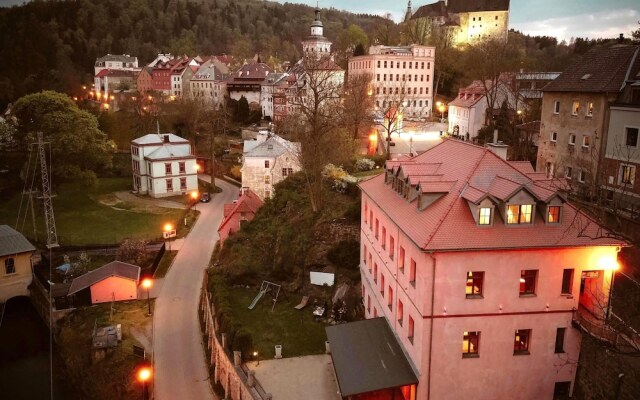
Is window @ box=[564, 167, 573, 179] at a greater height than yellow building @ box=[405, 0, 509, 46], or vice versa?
yellow building @ box=[405, 0, 509, 46]

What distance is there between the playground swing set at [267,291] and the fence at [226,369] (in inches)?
98.1

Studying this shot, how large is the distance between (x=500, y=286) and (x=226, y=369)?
13761 mm

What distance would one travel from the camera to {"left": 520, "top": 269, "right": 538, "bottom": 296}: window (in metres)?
18.6

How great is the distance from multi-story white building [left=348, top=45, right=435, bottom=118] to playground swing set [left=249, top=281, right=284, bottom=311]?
50628 millimetres

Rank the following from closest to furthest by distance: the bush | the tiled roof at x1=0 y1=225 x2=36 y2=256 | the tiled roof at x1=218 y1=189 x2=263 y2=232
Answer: the bush
the tiled roof at x1=0 y1=225 x2=36 y2=256
the tiled roof at x1=218 y1=189 x2=263 y2=232

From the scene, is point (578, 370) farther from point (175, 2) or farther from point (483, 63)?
point (175, 2)

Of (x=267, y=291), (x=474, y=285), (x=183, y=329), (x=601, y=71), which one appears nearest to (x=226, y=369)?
(x=183, y=329)

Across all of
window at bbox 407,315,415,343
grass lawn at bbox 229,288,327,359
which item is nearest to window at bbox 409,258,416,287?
window at bbox 407,315,415,343

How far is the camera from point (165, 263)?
134 ft

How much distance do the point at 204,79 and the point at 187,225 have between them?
5888 centimetres

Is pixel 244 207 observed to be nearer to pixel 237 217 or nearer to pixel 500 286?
pixel 237 217

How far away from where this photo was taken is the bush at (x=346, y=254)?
102 feet

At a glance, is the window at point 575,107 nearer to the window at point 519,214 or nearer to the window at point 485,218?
the window at point 519,214

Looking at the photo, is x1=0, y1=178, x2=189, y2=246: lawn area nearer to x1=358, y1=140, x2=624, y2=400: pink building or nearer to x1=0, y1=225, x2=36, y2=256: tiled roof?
x1=0, y1=225, x2=36, y2=256: tiled roof
